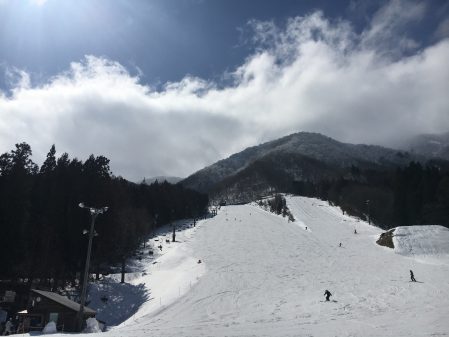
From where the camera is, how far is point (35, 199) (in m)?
44.5

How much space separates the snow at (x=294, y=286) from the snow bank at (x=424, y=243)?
0.14 metres

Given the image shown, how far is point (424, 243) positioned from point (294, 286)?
2998 cm

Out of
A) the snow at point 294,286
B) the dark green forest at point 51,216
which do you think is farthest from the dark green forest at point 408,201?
the dark green forest at point 51,216

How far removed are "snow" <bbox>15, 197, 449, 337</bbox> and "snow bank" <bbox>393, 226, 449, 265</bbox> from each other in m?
0.14

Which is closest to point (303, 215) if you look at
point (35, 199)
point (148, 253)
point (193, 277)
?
point (148, 253)

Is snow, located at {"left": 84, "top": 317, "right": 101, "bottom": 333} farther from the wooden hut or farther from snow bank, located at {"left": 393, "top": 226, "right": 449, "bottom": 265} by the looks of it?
snow bank, located at {"left": 393, "top": 226, "right": 449, "bottom": 265}

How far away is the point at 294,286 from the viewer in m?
40.8

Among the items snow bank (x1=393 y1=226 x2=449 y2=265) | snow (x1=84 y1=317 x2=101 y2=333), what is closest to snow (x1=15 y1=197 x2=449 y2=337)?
snow bank (x1=393 y1=226 x2=449 y2=265)

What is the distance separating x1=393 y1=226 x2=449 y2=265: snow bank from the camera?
55866mm

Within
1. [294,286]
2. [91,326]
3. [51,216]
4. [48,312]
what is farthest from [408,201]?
[48,312]

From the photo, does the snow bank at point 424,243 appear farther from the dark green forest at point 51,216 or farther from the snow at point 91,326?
the snow at point 91,326

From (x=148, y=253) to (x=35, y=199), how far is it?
2926cm

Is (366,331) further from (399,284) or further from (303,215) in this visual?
(303,215)

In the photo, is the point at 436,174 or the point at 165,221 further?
the point at 165,221
